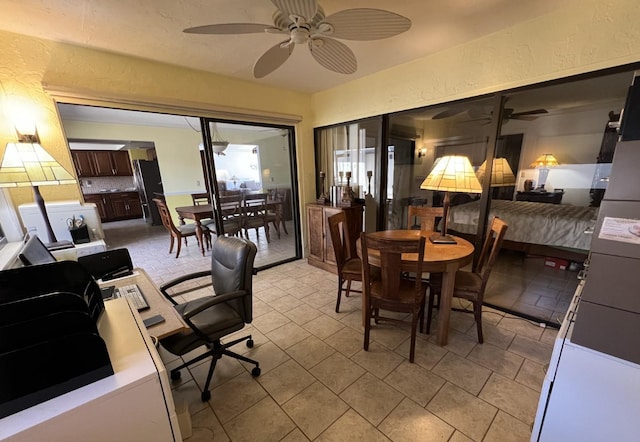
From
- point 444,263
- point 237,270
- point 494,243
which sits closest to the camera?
point 237,270

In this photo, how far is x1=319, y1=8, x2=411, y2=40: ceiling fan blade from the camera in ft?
4.08

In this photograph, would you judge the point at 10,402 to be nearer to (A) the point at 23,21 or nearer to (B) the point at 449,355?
(B) the point at 449,355

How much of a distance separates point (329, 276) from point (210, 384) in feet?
6.20

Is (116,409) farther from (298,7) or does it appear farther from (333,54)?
(333,54)

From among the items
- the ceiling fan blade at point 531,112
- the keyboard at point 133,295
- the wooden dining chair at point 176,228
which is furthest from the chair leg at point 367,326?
the wooden dining chair at point 176,228

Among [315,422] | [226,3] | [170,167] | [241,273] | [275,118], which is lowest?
[315,422]

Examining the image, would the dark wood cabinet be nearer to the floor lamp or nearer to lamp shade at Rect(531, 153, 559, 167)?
the floor lamp

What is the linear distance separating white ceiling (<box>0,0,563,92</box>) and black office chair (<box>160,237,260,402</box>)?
1.59m

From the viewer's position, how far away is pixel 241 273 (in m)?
1.64

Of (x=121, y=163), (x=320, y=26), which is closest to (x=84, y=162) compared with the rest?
(x=121, y=163)

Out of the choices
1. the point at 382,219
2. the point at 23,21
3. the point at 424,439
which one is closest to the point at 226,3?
the point at 23,21

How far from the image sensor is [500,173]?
2311 mm

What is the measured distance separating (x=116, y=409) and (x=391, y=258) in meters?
1.53

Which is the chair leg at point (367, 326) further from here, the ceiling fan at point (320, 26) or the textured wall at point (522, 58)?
the textured wall at point (522, 58)
